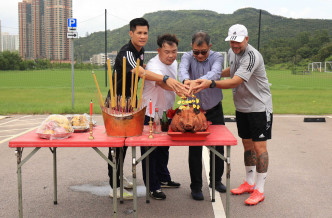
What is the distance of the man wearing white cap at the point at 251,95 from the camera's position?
4.05 metres

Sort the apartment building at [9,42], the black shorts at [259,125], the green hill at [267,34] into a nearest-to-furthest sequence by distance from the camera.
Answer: the black shorts at [259,125]
the green hill at [267,34]
the apartment building at [9,42]

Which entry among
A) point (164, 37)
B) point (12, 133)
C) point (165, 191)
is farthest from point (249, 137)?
point (12, 133)

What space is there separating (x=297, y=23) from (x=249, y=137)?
25.7 meters

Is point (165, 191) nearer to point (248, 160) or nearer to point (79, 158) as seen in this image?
point (248, 160)

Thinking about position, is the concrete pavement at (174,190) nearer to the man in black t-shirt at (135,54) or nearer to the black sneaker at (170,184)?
the black sneaker at (170,184)

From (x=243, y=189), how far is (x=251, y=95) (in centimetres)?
123

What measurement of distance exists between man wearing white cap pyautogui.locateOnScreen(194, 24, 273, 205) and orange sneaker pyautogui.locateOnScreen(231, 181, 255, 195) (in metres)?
0.20

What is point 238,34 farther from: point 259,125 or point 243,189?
point 243,189

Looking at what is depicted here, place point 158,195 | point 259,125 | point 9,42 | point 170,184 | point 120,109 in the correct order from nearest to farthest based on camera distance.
A: point 120,109, point 259,125, point 158,195, point 170,184, point 9,42

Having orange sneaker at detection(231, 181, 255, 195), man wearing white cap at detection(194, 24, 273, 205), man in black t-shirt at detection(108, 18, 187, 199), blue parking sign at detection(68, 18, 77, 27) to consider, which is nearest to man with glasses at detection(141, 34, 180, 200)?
Answer: man in black t-shirt at detection(108, 18, 187, 199)

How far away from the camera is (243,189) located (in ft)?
15.5

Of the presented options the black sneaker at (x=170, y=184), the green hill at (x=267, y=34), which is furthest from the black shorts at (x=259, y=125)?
the green hill at (x=267, y=34)

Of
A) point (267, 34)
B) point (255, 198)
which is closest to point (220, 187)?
point (255, 198)

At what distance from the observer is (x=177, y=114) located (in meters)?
3.61
